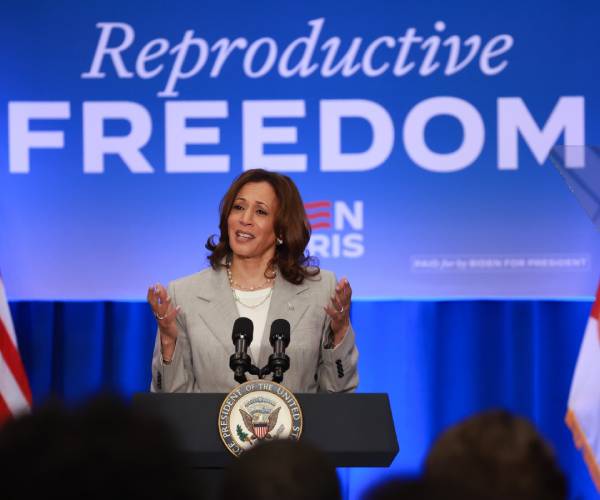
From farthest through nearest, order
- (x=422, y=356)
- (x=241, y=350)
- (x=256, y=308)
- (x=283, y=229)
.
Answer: (x=422, y=356) < (x=283, y=229) < (x=256, y=308) < (x=241, y=350)

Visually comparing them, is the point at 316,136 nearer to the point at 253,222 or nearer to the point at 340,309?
the point at 253,222

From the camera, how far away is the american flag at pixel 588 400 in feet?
15.2

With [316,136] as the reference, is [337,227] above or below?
below

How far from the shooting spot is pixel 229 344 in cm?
330

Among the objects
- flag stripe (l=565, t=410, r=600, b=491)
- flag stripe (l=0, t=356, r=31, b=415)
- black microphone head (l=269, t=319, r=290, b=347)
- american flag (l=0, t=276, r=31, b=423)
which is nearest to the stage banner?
american flag (l=0, t=276, r=31, b=423)

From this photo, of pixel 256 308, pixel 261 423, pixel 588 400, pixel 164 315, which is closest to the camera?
pixel 261 423

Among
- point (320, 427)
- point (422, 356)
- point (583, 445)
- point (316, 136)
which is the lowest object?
point (583, 445)

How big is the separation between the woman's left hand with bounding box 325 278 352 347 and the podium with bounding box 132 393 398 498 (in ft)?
1.82

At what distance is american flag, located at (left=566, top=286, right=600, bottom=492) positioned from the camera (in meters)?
4.64

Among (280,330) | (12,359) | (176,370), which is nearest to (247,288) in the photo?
(176,370)

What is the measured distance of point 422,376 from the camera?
530 centimetres

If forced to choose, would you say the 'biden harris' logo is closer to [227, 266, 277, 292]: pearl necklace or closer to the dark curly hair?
the dark curly hair

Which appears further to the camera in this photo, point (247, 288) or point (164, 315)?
point (247, 288)

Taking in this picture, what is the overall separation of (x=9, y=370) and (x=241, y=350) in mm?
2448
